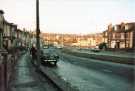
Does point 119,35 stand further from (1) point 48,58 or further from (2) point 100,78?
(2) point 100,78

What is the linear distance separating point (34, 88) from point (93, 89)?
8.51 ft

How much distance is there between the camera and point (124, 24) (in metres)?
112

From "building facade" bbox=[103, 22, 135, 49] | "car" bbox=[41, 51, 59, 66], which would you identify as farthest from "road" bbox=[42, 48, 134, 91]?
"building facade" bbox=[103, 22, 135, 49]

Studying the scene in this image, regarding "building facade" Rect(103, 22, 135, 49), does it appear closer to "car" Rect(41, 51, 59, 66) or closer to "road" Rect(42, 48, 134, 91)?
"car" Rect(41, 51, 59, 66)

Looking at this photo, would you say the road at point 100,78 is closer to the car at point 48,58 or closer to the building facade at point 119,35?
the car at point 48,58

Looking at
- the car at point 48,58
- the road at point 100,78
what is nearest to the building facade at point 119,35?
the car at point 48,58

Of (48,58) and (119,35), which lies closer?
(48,58)

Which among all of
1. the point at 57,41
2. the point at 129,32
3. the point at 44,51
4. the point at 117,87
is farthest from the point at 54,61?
the point at 57,41

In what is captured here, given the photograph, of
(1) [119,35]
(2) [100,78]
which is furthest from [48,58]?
(1) [119,35]

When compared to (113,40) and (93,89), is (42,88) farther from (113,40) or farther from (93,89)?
(113,40)

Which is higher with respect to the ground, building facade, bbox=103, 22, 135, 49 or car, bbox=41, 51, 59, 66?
building facade, bbox=103, 22, 135, 49

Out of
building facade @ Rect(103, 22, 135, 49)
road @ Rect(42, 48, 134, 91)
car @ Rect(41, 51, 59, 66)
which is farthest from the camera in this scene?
building facade @ Rect(103, 22, 135, 49)

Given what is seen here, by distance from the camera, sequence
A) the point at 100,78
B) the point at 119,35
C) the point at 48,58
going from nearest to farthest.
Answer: the point at 100,78
the point at 48,58
the point at 119,35

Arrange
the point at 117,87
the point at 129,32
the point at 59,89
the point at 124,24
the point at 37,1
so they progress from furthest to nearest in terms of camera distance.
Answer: the point at 124,24
the point at 129,32
the point at 37,1
the point at 117,87
the point at 59,89
